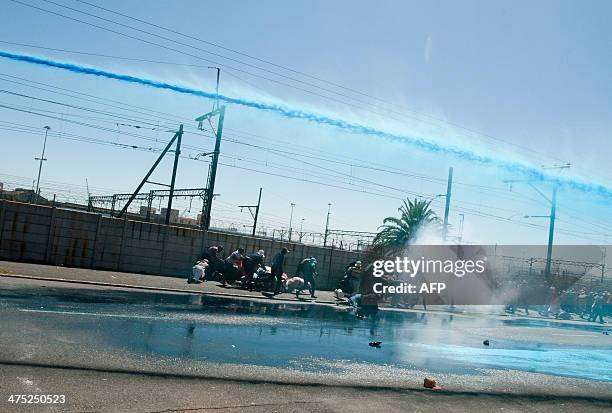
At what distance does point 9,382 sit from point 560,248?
6456 cm

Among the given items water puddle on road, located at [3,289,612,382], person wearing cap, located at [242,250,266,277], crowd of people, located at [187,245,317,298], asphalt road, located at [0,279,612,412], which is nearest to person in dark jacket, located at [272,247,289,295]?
crowd of people, located at [187,245,317,298]

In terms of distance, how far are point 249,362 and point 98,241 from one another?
14817 mm

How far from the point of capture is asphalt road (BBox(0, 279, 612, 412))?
5473 mm

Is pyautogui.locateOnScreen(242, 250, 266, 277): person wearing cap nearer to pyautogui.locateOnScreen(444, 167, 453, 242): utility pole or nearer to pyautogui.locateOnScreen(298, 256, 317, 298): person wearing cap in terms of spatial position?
pyautogui.locateOnScreen(298, 256, 317, 298): person wearing cap

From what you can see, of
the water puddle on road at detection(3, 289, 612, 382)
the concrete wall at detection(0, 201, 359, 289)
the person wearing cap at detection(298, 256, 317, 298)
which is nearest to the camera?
the water puddle on road at detection(3, 289, 612, 382)

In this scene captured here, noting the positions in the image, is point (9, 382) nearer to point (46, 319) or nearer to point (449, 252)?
point (46, 319)

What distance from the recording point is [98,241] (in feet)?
65.4

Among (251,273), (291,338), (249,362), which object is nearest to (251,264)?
(251,273)

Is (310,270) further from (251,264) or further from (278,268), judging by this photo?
(251,264)

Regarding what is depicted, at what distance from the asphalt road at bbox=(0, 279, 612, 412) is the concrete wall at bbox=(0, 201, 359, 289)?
5949mm

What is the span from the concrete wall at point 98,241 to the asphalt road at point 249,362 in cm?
595

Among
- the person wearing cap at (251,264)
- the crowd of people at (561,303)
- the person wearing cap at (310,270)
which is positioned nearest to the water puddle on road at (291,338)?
the person wearing cap at (251,264)

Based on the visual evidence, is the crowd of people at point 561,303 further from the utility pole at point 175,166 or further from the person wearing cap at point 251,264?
the utility pole at point 175,166

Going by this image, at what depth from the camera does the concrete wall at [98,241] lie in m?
18.7
